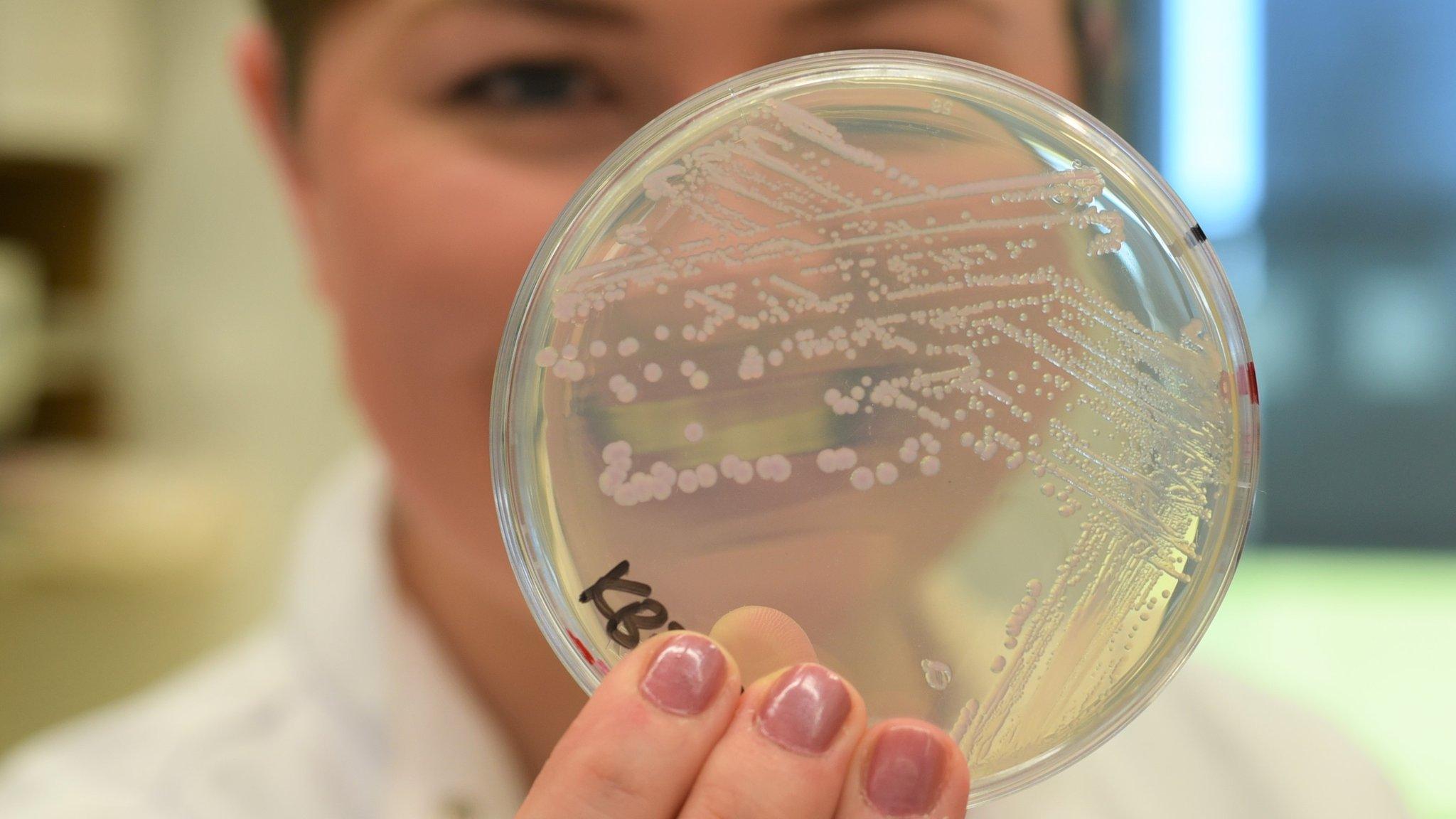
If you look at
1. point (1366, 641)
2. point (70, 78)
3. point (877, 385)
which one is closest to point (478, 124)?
point (877, 385)

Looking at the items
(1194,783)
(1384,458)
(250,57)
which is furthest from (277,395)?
(1384,458)

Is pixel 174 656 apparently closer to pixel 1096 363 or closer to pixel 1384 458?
pixel 1096 363

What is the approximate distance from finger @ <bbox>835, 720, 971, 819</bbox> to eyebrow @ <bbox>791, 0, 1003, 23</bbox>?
415mm

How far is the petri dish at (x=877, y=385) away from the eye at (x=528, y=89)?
200 millimetres

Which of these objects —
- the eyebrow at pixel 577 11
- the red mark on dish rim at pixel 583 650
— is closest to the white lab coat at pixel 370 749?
the red mark on dish rim at pixel 583 650

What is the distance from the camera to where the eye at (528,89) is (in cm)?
70

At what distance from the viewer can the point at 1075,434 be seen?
523mm

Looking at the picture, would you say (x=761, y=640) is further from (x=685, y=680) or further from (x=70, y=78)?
(x=70, y=78)

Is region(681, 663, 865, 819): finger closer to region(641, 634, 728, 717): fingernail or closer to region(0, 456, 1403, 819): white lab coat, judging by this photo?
region(641, 634, 728, 717): fingernail

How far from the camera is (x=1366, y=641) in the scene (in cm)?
236

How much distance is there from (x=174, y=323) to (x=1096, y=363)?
2.09m

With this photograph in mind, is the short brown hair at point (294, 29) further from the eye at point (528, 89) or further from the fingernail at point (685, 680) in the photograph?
the fingernail at point (685, 680)

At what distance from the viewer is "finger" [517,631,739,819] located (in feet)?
1.48

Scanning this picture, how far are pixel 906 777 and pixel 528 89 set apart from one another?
498 mm
